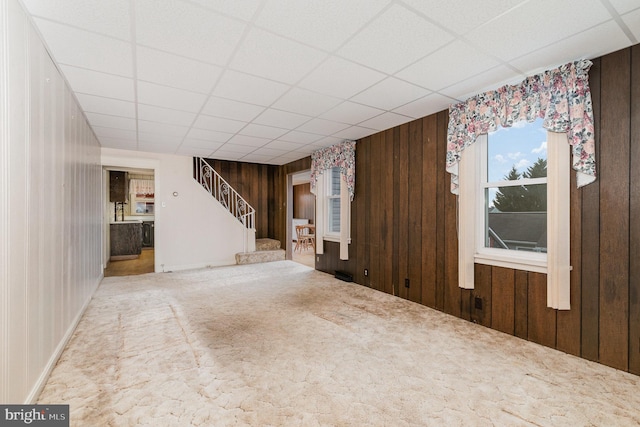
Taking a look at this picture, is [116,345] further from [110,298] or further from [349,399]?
[349,399]

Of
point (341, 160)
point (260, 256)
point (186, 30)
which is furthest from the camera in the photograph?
point (260, 256)

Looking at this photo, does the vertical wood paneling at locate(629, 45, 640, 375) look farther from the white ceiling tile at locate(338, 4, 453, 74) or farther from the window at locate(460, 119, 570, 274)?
the white ceiling tile at locate(338, 4, 453, 74)

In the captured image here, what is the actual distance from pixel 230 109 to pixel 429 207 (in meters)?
2.83

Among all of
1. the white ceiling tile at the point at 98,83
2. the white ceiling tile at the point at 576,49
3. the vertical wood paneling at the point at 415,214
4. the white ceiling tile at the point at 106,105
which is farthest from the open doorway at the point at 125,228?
the white ceiling tile at the point at 576,49

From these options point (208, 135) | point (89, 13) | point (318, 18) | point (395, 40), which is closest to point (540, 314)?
point (395, 40)

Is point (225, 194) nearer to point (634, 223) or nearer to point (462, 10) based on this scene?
point (462, 10)

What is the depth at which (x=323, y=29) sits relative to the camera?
75.8 inches

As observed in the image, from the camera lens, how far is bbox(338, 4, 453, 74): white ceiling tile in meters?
1.84

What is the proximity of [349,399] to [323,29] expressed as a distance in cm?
253

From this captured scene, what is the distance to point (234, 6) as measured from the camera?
1711 millimetres

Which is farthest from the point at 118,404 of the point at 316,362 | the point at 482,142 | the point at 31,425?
the point at 482,142

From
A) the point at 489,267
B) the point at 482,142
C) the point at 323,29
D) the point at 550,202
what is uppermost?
the point at 323,29

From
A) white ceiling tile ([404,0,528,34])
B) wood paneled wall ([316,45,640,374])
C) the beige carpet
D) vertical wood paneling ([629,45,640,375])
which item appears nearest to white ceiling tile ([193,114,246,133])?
wood paneled wall ([316,45,640,374])

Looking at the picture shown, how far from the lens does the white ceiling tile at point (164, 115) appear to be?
339cm
